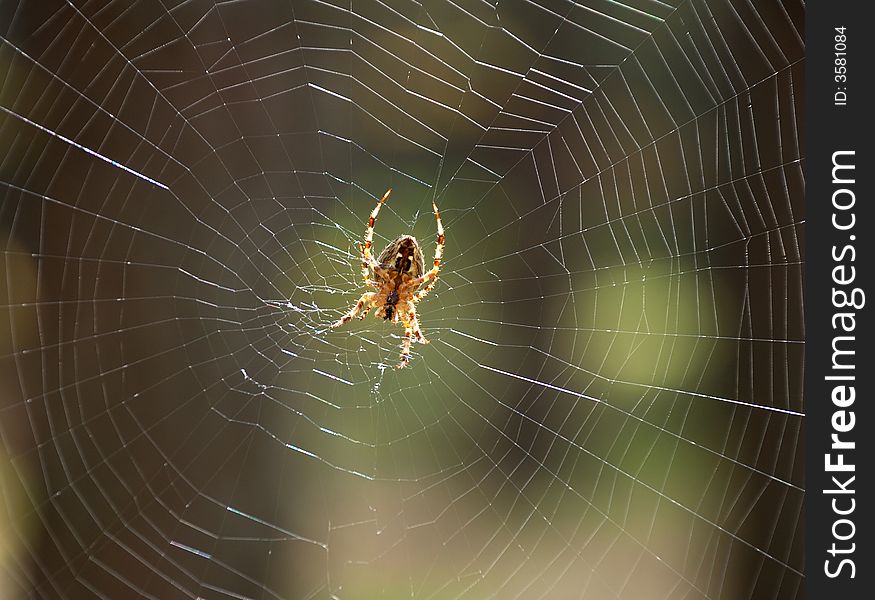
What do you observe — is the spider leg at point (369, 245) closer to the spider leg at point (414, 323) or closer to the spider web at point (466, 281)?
the spider web at point (466, 281)

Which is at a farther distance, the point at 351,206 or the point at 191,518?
the point at 351,206

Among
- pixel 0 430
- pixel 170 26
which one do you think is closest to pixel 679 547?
pixel 0 430

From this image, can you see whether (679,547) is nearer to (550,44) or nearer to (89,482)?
(550,44)

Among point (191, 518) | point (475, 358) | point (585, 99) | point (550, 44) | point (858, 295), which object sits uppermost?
point (550, 44)

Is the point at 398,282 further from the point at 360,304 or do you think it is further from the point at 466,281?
the point at 466,281

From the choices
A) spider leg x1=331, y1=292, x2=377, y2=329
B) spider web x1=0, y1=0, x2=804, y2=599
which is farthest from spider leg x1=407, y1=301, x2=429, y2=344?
spider web x1=0, y1=0, x2=804, y2=599

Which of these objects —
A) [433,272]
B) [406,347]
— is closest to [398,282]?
[433,272]

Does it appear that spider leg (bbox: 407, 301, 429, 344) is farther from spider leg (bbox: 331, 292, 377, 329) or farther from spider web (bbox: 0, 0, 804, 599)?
spider web (bbox: 0, 0, 804, 599)

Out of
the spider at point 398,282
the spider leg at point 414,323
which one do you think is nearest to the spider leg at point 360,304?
the spider at point 398,282
